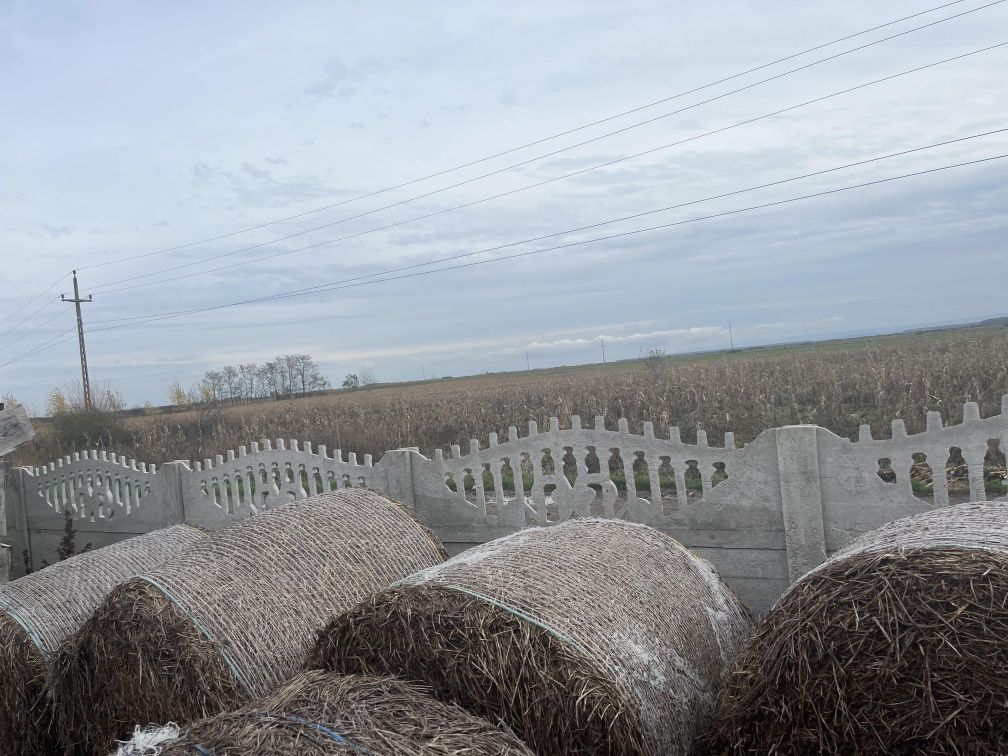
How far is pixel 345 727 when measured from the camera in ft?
8.16

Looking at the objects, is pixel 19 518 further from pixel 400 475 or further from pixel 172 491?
pixel 400 475

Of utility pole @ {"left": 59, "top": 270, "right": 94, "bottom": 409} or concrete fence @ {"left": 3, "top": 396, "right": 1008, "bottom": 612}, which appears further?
utility pole @ {"left": 59, "top": 270, "right": 94, "bottom": 409}

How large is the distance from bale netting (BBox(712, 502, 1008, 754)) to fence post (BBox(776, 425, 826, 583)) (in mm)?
2017

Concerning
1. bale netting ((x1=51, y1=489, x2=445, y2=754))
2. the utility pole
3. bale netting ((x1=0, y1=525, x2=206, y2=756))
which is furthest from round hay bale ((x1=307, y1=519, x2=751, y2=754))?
the utility pole

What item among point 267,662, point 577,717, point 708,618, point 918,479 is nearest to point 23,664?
point 267,662

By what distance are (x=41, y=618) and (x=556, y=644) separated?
352 cm

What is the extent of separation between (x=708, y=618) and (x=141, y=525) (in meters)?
8.01

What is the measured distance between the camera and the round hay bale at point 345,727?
2395 millimetres

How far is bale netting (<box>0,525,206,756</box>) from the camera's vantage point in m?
4.73

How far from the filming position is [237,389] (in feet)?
113

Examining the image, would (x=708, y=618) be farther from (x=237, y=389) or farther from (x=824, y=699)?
(x=237, y=389)

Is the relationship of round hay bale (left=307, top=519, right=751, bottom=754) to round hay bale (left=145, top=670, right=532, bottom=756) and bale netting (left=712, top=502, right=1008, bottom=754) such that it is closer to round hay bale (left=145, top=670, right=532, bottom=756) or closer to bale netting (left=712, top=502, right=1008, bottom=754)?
bale netting (left=712, top=502, right=1008, bottom=754)

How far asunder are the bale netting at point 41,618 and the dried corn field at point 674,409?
396 inches

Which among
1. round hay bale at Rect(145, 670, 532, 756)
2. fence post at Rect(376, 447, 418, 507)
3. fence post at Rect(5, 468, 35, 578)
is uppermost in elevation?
fence post at Rect(376, 447, 418, 507)
